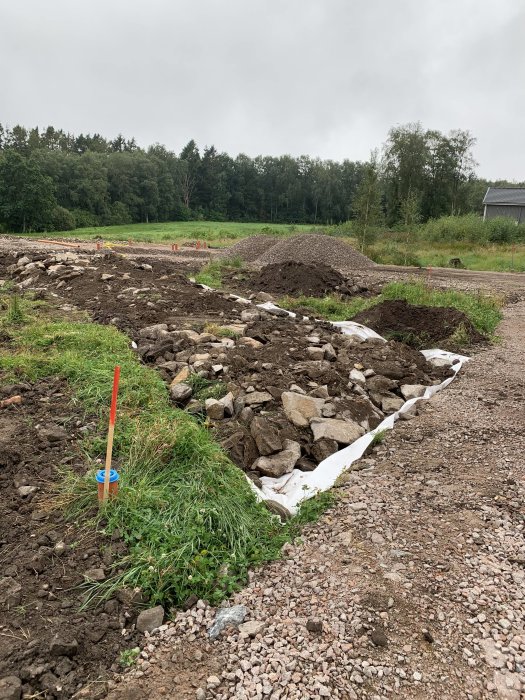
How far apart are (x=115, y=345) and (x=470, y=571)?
208 inches

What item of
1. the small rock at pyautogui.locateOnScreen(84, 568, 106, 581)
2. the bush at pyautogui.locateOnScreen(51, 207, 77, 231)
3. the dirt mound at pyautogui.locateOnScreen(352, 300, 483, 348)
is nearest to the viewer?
the small rock at pyautogui.locateOnScreen(84, 568, 106, 581)

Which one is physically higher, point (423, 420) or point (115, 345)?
point (115, 345)

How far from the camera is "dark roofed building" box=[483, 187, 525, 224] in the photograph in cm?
4372

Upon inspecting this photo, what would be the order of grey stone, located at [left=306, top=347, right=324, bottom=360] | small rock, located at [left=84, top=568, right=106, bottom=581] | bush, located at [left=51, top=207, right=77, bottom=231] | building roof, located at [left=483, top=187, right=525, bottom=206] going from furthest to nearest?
bush, located at [left=51, top=207, right=77, bottom=231]
building roof, located at [left=483, top=187, right=525, bottom=206]
grey stone, located at [left=306, top=347, right=324, bottom=360]
small rock, located at [left=84, top=568, right=106, bottom=581]

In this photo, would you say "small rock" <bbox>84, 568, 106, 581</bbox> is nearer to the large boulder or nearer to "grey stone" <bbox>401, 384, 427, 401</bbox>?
the large boulder

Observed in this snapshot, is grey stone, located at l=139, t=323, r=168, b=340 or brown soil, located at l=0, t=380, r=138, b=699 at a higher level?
grey stone, located at l=139, t=323, r=168, b=340

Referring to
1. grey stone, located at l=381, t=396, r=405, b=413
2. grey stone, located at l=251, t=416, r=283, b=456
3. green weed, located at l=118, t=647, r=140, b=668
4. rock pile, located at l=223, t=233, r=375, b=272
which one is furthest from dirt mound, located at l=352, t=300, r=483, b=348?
rock pile, located at l=223, t=233, r=375, b=272

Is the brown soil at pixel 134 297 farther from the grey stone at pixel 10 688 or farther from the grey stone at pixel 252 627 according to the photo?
the grey stone at pixel 10 688

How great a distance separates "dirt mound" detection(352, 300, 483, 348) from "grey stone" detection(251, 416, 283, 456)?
5311 millimetres

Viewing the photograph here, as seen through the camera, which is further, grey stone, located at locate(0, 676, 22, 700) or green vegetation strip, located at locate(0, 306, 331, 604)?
green vegetation strip, located at locate(0, 306, 331, 604)

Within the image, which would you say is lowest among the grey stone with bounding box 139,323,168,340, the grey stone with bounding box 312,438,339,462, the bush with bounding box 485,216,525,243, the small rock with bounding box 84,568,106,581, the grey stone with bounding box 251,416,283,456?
the grey stone with bounding box 312,438,339,462

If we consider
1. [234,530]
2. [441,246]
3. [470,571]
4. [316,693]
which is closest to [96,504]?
[234,530]

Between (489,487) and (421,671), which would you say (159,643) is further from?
(489,487)

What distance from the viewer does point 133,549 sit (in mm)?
3230
